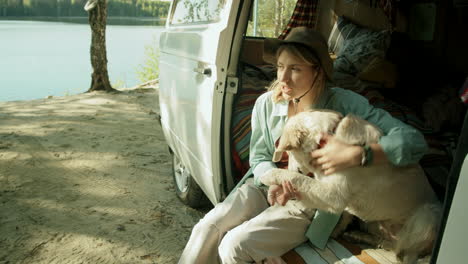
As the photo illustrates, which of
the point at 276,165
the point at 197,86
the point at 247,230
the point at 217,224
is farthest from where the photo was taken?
the point at 197,86

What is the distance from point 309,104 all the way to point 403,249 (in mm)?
880

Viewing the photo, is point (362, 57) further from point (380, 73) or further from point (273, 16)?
point (273, 16)

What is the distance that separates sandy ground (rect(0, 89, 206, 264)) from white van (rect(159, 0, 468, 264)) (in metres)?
0.50

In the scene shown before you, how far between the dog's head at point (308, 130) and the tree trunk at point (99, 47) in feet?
30.9

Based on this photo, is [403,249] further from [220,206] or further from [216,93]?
[216,93]

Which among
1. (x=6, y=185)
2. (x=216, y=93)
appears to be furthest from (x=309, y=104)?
(x=6, y=185)

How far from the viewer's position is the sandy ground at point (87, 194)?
3.36m

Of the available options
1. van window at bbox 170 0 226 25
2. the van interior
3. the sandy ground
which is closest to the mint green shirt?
van window at bbox 170 0 226 25

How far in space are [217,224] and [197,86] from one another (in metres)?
1.08

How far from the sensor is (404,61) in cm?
508

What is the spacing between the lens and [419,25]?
16.1 feet

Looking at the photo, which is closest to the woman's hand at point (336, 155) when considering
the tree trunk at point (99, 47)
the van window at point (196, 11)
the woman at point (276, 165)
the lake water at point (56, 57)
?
the woman at point (276, 165)

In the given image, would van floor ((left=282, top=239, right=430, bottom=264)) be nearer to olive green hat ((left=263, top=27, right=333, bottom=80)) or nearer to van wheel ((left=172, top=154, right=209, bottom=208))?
olive green hat ((left=263, top=27, right=333, bottom=80))

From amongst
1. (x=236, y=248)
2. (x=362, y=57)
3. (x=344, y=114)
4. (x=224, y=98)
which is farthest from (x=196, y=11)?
(x=362, y=57)
